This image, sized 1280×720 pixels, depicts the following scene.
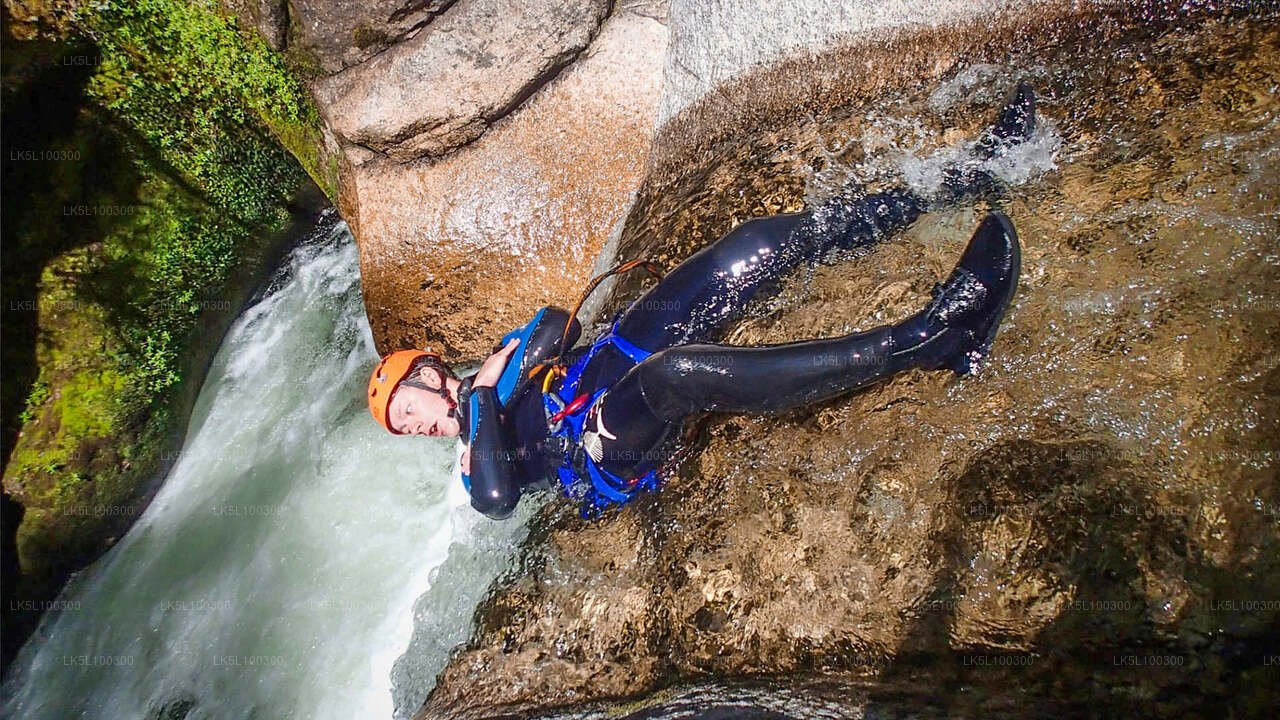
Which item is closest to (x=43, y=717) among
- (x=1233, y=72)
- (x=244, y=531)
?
(x=244, y=531)

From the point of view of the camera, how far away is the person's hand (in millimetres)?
3576

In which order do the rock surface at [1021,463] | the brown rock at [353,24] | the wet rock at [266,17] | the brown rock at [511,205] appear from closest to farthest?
the rock surface at [1021,463] → the brown rock at [353,24] → the wet rock at [266,17] → the brown rock at [511,205]

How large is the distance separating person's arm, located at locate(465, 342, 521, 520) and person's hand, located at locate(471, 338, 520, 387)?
95 millimetres

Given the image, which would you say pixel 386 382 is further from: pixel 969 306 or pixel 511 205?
pixel 969 306

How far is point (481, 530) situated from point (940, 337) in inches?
129

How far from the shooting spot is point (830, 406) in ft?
10.00

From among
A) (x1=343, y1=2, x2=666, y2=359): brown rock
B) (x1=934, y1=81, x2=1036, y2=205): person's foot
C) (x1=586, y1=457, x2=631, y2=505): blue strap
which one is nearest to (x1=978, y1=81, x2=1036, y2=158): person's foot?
(x1=934, y1=81, x2=1036, y2=205): person's foot

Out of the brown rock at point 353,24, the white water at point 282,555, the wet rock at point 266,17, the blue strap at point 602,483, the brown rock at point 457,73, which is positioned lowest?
the white water at point 282,555

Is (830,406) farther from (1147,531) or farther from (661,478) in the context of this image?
(1147,531)

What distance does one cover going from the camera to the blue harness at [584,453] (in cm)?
335

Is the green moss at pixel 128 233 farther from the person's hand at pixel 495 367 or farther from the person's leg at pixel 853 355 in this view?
the person's leg at pixel 853 355

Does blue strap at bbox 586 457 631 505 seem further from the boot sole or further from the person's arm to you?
the boot sole

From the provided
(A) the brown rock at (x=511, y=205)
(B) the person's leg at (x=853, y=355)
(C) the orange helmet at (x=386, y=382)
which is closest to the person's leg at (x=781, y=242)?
(B) the person's leg at (x=853, y=355)

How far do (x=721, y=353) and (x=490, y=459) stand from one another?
4.29ft
